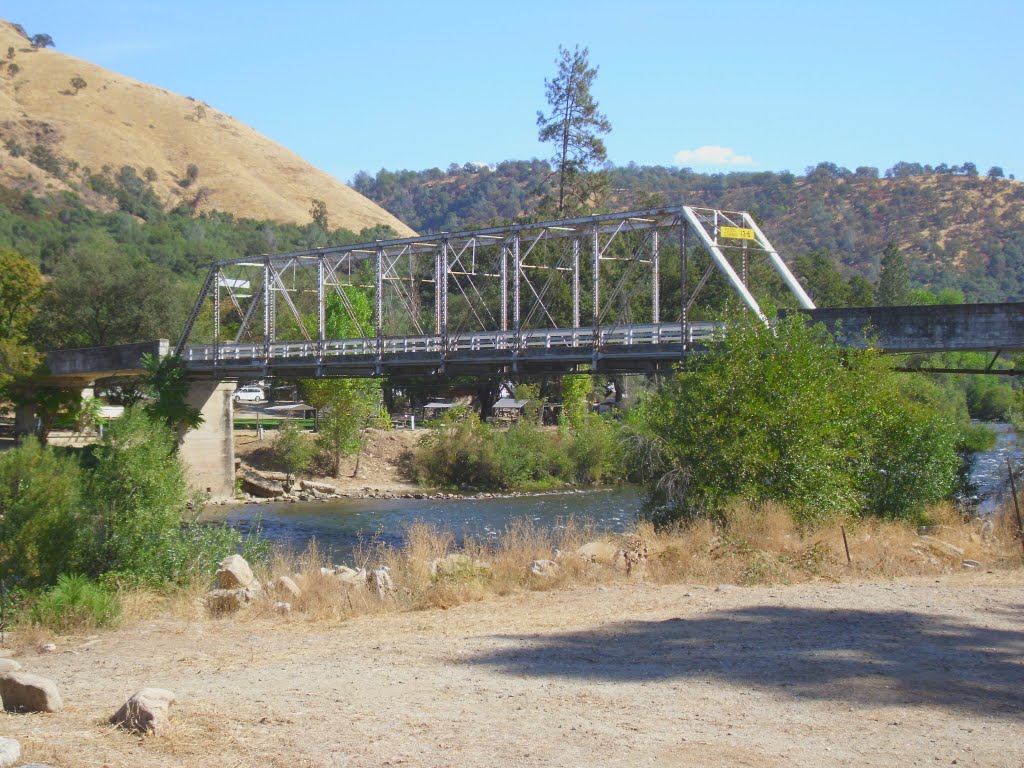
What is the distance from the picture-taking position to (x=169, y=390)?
171ft

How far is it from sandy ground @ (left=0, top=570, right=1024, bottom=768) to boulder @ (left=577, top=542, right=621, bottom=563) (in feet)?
9.49

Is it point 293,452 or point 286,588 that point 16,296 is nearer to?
point 293,452

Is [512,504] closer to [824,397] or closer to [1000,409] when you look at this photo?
[824,397]

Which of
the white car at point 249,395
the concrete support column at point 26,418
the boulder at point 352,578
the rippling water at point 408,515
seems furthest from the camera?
the white car at point 249,395

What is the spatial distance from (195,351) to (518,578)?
1583 inches

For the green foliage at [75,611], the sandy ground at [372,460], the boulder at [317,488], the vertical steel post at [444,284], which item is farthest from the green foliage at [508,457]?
the green foliage at [75,611]

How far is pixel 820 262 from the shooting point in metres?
86.1

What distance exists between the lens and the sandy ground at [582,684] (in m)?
7.82

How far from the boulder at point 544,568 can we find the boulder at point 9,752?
31.9ft

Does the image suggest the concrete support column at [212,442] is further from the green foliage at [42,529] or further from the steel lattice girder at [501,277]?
the green foliage at [42,529]

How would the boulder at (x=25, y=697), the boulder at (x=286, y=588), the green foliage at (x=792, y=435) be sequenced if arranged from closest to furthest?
1. the boulder at (x=25, y=697)
2. the boulder at (x=286, y=588)
3. the green foliage at (x=792, y=435)

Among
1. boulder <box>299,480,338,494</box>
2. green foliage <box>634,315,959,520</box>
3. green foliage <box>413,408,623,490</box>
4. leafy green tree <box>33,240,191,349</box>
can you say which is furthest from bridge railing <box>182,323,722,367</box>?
leafy green tree <box>33,240,191,349</box>

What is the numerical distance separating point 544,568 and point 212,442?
40.1 m

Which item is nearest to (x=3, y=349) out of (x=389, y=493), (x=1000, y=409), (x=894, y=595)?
(x=389, y=493)
